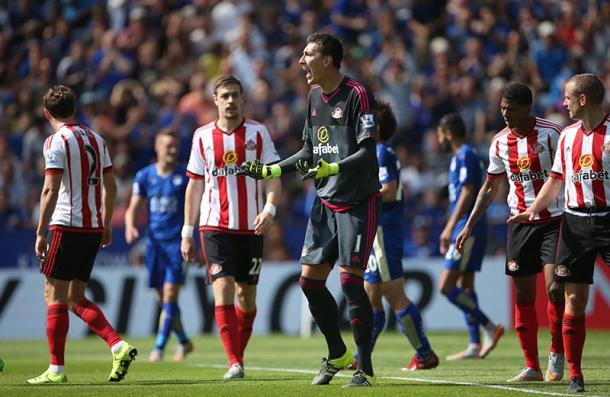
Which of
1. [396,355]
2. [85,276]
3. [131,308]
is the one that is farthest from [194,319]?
[85,276]

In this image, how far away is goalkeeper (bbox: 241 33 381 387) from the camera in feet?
28.1

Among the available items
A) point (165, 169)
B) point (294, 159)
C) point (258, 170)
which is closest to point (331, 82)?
point (294, 159)

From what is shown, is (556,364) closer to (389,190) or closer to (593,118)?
(593,118)

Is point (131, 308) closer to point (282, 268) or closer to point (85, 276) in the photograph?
point (282, 268)

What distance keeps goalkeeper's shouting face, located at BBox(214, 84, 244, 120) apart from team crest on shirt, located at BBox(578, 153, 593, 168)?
3.27 meters

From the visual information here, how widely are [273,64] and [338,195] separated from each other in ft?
47.4

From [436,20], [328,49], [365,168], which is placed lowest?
[365,168]

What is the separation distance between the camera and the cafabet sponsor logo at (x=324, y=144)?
8.77 m

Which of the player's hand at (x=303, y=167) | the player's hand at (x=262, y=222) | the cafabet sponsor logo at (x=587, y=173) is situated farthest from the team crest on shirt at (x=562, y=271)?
the player's hand at (x=262, y=222)

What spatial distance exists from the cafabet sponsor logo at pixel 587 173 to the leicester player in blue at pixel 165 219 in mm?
6620

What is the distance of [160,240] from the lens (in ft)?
45.7

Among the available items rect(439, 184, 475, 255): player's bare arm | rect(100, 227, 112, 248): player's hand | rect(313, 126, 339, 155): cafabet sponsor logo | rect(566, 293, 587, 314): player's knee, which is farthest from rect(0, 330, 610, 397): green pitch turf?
rect(313, 126, 339, 155): cafabet sponsor logo

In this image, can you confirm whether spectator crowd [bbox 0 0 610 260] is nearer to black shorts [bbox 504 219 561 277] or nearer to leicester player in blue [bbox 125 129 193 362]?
leicester player in blue [bbox 125 129 193 362]

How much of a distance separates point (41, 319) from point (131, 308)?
1.41 metres
